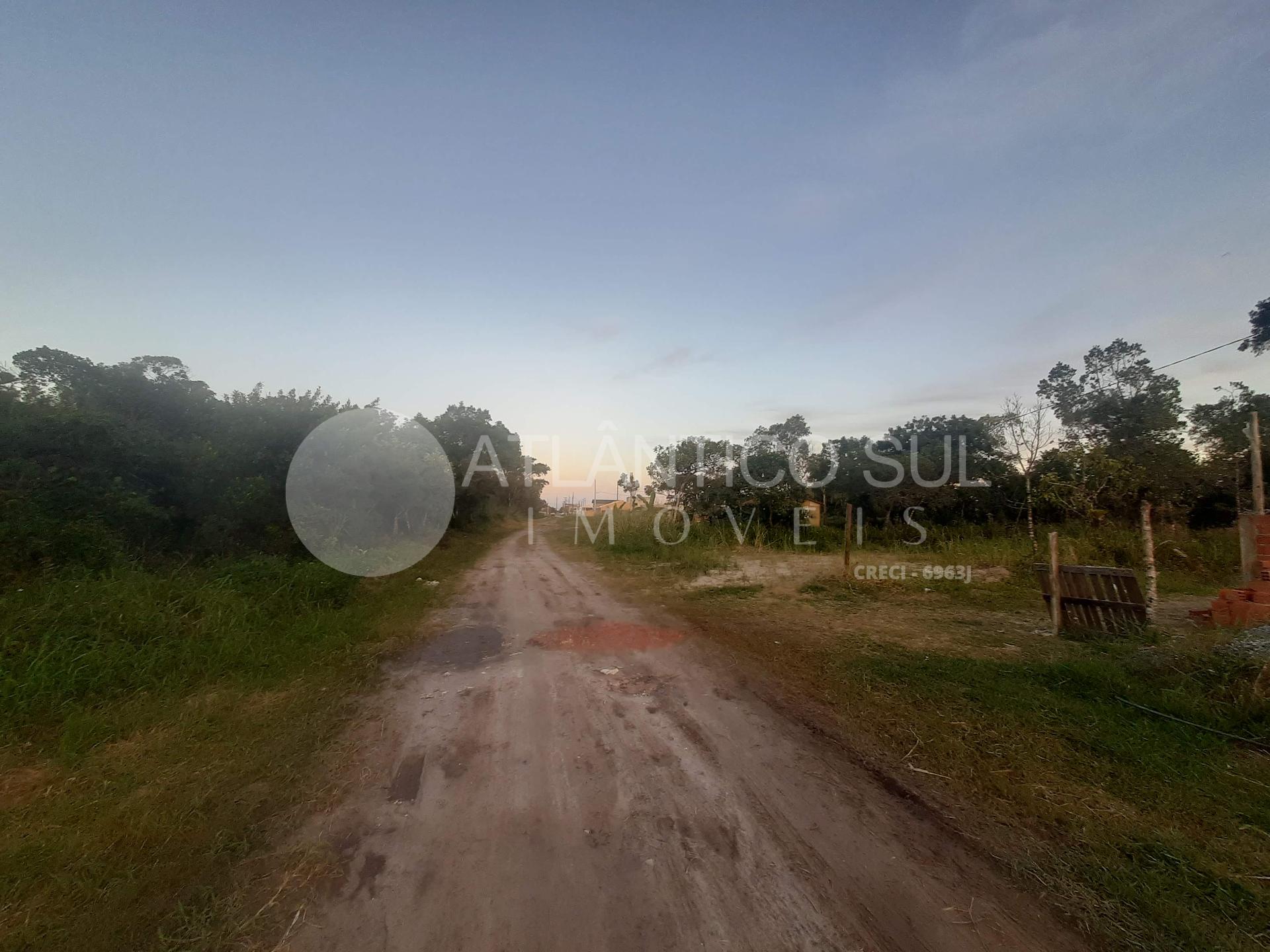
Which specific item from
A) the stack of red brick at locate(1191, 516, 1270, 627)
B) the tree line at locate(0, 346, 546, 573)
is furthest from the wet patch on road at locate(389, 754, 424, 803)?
the stack of red brick at locate(1191, 516, 1270, 627)

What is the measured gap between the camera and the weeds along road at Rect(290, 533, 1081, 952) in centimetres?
205

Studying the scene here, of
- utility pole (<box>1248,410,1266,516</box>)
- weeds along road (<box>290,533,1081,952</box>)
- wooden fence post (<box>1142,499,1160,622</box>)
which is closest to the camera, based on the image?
weeds along road (<box>290,533,1081,952</box>)

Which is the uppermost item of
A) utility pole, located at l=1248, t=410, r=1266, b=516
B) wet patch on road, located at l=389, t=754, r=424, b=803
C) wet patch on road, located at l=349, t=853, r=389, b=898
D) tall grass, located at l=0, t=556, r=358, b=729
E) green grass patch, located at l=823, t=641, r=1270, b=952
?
utility pole, located at l=1248, t=410, r=1266, b=516

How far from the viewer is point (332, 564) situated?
8711mm

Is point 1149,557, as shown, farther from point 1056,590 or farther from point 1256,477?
point 1256,477

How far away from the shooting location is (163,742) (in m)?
3.62

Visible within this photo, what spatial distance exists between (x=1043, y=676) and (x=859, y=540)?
11.0 meters

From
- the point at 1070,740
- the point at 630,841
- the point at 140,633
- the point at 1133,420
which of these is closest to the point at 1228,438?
the point at 1133,420

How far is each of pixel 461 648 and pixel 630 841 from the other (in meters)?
3.87

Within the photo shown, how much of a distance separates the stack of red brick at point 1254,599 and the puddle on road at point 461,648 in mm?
8072

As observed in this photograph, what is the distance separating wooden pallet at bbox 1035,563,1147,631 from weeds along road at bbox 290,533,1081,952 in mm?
4584

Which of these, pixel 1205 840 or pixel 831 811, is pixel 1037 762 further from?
pixel 831 811

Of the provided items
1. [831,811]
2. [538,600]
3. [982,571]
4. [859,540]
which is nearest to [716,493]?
[859,540]

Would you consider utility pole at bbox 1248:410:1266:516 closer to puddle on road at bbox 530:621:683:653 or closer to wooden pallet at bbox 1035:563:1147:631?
wooden pallet at bbox 1035:563:1147:631
